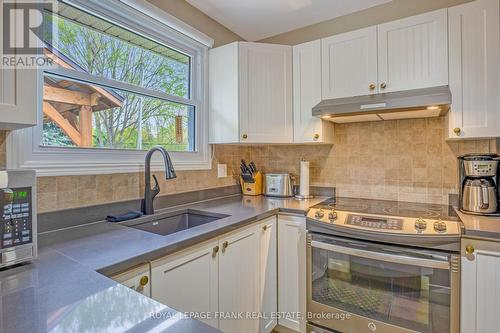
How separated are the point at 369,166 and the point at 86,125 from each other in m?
2.01

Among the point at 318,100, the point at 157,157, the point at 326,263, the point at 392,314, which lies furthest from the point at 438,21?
the point at 157,157

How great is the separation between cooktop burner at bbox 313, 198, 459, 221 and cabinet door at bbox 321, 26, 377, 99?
79 centimetres

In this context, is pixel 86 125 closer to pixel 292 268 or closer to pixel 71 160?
pixel 71 160

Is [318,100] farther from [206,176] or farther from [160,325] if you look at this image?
[160,325]

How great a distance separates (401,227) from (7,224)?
1.72 meters

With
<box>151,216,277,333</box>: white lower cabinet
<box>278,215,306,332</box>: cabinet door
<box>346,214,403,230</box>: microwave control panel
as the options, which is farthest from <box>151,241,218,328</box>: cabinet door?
<box>346,214,403,230</box>: microwave control panel

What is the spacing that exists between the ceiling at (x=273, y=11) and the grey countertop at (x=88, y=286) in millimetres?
1700

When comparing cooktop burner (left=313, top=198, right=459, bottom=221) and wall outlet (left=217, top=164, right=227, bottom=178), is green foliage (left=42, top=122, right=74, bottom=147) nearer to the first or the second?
wall outlet (left=217, top=164, right=227, bottom=178)

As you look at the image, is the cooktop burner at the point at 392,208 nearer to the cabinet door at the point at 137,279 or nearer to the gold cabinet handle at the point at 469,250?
the gold cabinet handle at the point at 469,250

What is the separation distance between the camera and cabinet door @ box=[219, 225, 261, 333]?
1425mm

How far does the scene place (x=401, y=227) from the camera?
4.83ft

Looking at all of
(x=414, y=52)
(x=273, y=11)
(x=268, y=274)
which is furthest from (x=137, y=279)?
(x=273, y=11)

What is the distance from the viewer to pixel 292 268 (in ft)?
5.91

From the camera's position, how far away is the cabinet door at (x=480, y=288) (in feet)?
4.19
